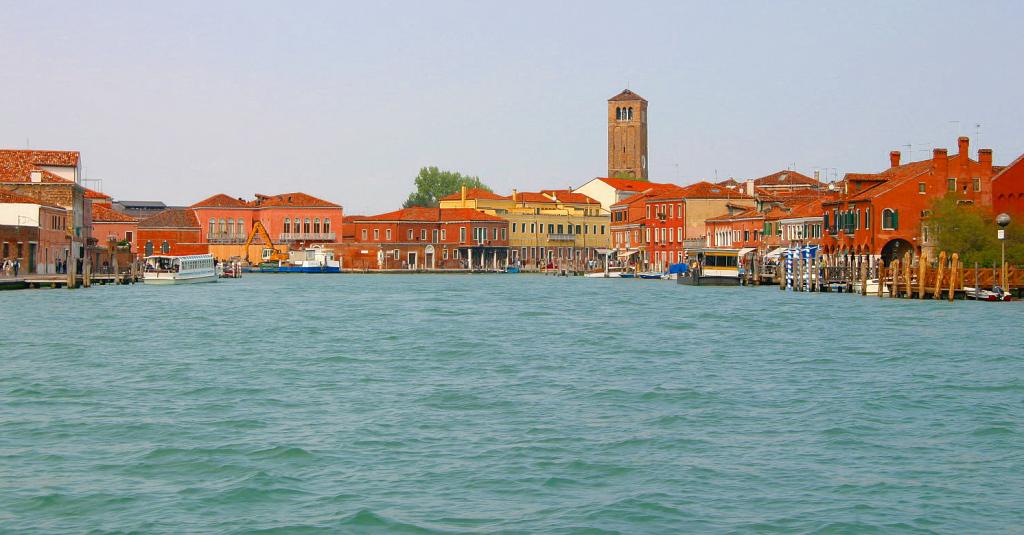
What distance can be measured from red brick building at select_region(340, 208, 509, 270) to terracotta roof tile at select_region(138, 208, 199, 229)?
36.8 feet

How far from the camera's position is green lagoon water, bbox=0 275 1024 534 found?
1079 cm

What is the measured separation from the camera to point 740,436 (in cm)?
1419

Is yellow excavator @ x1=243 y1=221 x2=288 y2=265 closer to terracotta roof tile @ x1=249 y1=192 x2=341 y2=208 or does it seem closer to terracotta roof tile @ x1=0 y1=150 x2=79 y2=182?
terracotta roof tile @ x1=249 y1=192 x2=341 y2=208

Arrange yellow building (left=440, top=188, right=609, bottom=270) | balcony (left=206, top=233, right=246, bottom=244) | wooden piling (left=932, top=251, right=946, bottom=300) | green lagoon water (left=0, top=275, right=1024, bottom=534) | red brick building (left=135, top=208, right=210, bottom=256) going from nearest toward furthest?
green lagoon water (left=0, top=275, right=1024, bottom=534) → wooden piling (left=932, top=251, right=946, bottom=300) → red brick building (left=135, top=208, right=210, bottom=256) → balcony (left=206, top=233, right=246, bottom=244) → yellow building (left=440, top=188, right=609, bottom=270)

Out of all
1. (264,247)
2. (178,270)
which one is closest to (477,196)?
(264,247)

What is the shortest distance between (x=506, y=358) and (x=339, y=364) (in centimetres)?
287

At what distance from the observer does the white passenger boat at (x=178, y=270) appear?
62.1 metres

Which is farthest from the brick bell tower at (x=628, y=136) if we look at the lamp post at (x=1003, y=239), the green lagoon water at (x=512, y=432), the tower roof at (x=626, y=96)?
the green lagoon water at (x=512, y=432)

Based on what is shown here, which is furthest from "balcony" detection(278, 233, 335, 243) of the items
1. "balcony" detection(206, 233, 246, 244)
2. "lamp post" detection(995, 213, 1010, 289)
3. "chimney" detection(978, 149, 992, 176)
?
"lamp post" detection(995, 213, 1010, 289)

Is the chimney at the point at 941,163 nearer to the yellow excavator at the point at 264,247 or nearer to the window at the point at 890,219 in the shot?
the window at the point at 890,219

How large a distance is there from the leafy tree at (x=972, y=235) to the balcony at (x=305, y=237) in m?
58.5

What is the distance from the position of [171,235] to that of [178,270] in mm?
34907

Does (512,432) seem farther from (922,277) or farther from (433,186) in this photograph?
(433,186)

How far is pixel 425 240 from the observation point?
10088cm
